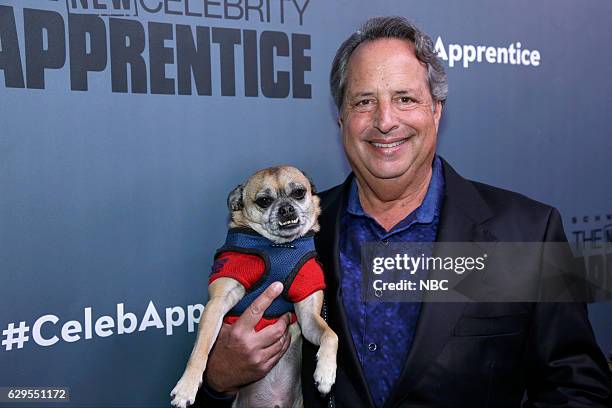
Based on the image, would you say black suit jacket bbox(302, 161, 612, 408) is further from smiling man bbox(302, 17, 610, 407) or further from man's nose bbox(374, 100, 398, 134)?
man's nose bbox(374, 100, 398, 134)

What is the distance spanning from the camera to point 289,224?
1675mm

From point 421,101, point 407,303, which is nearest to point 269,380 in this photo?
point 407,303

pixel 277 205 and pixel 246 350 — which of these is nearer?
pixel 246 350

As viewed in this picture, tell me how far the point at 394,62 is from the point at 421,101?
128 millimetres

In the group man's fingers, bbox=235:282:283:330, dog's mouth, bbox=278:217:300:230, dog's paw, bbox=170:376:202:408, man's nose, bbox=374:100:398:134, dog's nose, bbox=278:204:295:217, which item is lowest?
dog's paw, bbox=170:376:202:408

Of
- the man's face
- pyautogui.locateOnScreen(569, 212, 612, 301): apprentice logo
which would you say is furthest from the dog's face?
pyautogui.locateOnScreen(569, 212, 612, 301): apprentice logo

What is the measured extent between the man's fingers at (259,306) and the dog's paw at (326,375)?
0.21m

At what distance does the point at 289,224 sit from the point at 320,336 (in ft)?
1.11

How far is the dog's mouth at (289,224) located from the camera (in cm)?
168

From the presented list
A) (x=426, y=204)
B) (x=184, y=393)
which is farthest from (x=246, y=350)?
(x=426, y=204)

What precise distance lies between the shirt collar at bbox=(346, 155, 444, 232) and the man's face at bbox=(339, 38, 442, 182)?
8 centimetres

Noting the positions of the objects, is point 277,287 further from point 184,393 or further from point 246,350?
point 184,393

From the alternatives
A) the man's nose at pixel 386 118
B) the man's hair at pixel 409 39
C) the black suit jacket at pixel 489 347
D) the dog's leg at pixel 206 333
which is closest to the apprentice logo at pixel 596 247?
the black suit jacket at pixel 489 347

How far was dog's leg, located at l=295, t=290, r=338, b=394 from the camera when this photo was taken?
145cm
